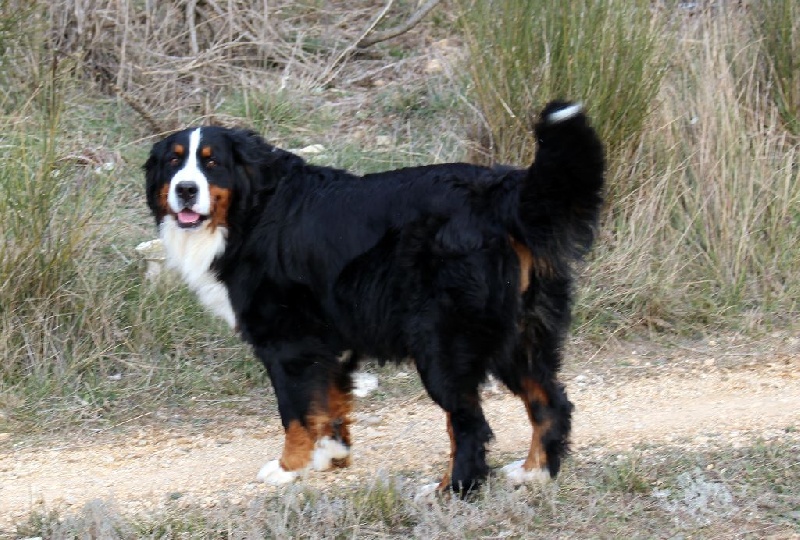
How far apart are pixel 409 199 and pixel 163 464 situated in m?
1.99

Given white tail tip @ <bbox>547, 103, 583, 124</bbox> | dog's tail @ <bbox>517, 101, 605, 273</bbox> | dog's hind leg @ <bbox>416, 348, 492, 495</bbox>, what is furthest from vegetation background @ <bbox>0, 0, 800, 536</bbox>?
white tail tip @ <bbox>547, 103, 583, 124</bbox>

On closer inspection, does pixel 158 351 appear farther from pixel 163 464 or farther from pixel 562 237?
pixel 562 237

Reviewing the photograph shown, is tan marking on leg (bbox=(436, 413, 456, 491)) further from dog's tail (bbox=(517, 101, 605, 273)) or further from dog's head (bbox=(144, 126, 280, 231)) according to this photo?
dog's head (bbox=(144, 126, 280, 231))

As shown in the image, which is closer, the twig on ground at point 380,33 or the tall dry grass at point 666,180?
the tall dry grass at point 666,180

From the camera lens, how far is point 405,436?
5500mm

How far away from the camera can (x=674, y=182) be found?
7.57m

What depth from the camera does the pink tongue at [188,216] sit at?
193 inches

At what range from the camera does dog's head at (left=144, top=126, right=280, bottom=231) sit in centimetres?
486

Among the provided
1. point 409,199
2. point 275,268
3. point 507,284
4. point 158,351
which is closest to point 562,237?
point 507,284

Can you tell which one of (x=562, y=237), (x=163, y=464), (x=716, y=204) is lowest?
(x=163, y=464)

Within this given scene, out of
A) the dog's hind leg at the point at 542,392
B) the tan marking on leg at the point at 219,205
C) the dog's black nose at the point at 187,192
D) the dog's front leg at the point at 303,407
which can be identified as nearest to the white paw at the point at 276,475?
the dog's front leg at the point at 303,407

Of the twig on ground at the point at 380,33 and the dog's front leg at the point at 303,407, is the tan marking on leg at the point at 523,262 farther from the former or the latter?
the twig on ground at the point at 380,33

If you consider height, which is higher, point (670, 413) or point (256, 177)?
point (256, 177)

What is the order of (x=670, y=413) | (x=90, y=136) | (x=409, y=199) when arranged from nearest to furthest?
(x=409, y=199) → (x=670, y=413) → (x=90, y=136)
